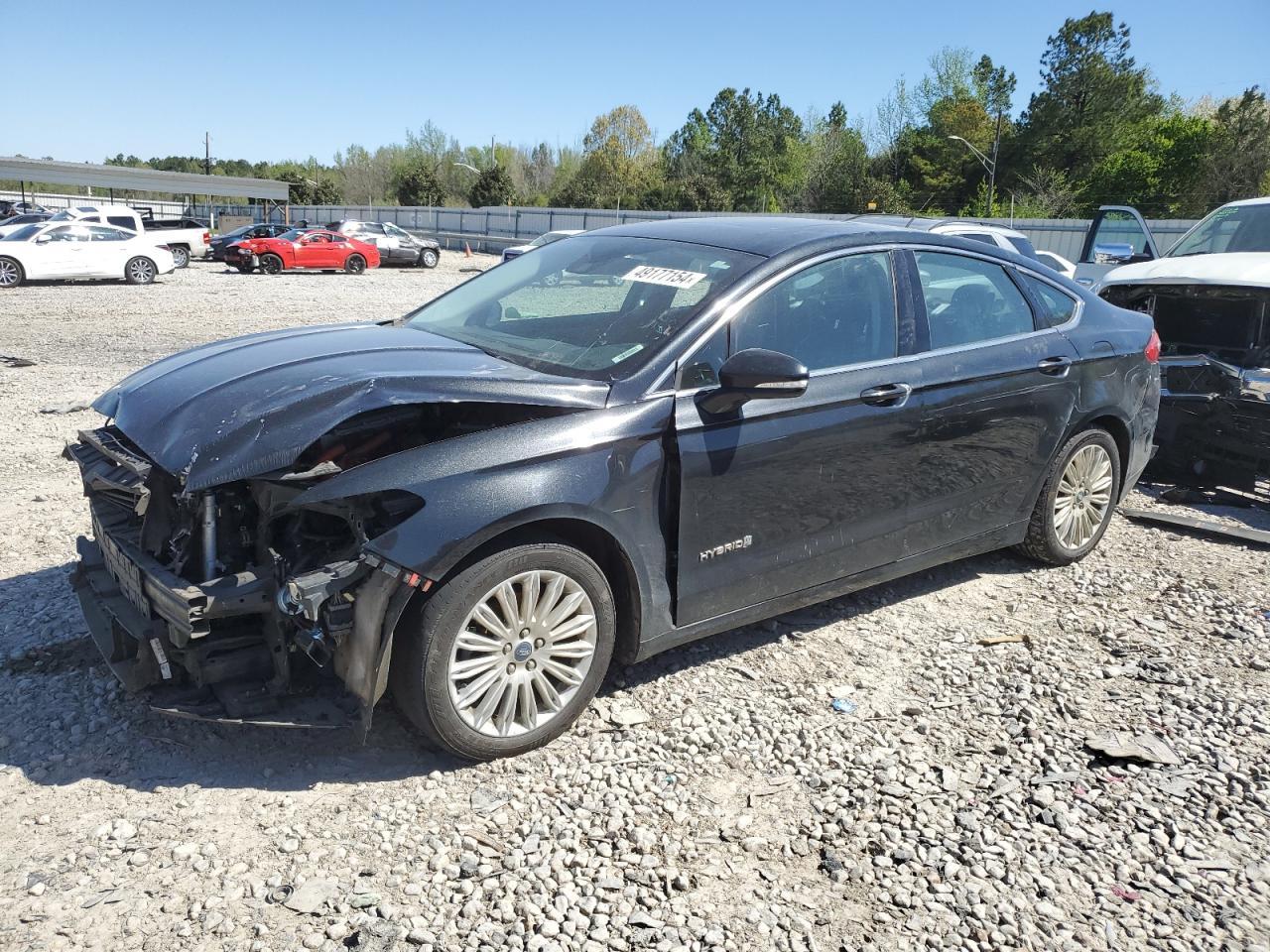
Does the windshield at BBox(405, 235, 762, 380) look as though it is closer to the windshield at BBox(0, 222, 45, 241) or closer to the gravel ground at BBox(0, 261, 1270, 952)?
the gravel ground at BBox(0, 261, 1270, 952)

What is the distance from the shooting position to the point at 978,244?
4777 millimetres

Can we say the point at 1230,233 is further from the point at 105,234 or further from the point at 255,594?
the point at 105,234

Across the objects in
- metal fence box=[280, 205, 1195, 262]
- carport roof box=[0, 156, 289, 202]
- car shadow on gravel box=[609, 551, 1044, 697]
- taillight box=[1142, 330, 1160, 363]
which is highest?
carport roof box=[0, 156, 289, 202]

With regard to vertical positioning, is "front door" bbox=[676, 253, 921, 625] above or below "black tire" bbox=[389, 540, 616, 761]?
above

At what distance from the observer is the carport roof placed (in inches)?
2024

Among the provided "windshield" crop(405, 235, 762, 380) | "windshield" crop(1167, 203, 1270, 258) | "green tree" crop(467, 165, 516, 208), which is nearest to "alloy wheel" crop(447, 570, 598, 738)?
"windshield" crop(405, 235, 762, 380)

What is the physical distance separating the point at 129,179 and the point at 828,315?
59625mm

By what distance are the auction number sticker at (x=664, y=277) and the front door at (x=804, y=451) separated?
0.29m

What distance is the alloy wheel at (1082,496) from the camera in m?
5.22

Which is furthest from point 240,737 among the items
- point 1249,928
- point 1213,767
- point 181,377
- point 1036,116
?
point 1036,116

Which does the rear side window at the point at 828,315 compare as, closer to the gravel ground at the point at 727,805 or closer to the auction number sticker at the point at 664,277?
the auction number sticker at the point at 664,277

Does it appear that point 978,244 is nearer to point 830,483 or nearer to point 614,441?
→ point 830,483

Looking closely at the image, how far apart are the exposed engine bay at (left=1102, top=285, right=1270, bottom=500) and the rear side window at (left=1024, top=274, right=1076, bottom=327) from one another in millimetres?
2029

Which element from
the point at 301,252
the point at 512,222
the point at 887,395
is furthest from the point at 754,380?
the point at 512,222
